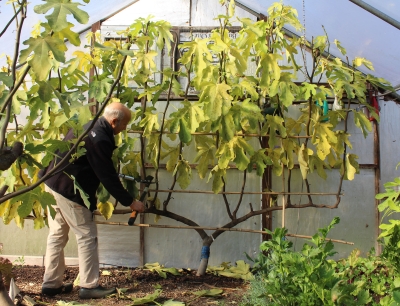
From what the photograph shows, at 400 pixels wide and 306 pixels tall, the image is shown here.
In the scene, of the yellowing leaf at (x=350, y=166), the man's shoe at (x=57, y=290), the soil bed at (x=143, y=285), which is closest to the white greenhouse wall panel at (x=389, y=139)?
the yellowing leaf at (x=350, y=166)

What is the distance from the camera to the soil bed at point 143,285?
366 centimetres

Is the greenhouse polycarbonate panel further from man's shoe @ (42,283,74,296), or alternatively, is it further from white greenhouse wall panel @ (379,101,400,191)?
man's shoe @ (42,283,74,296)

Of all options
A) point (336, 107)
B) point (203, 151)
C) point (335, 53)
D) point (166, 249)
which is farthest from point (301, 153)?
point (166, 249)

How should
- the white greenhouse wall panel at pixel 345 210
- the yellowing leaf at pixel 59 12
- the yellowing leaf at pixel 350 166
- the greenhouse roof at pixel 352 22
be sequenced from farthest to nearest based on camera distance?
1. the white greenhouse wall panel at pixel 345 210
2. the yellowing leaf at pixel 350 166
3. the greenhouse roof at pixel 352 22
4. the yellowing leaf at pixel 59 12

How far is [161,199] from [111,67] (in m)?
1.34

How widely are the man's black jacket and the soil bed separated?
2.33ft

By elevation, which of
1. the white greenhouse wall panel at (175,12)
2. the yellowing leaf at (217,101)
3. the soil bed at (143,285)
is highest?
the white greenhouse wall panel at (175,12)

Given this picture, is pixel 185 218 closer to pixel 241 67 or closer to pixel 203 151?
pixel 203 151

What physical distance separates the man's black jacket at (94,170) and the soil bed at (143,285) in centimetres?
71

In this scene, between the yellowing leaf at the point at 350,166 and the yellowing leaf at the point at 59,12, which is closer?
the yellowing leaf at the point at 59,12

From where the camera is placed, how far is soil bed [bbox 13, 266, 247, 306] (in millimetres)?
3660

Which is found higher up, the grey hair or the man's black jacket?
the grey hair

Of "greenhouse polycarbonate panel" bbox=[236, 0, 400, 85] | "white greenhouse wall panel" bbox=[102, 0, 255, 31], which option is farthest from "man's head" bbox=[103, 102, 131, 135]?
"greenhouse polycarbonate panel" bbox=[236, 0, 400, 85]

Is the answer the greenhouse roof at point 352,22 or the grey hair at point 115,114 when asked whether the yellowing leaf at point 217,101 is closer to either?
the grey hair at point 115,114
